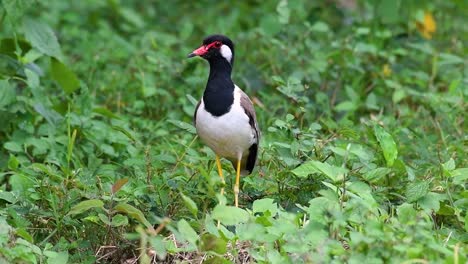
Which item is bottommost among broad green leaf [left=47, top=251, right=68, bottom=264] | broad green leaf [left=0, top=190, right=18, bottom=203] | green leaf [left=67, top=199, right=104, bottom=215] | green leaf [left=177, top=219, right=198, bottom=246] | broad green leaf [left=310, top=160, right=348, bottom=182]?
broad green leaf [left=0, top=190, right=18, bottom=203]

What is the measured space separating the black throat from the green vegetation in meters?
0.16

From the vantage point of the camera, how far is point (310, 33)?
8.43 metres

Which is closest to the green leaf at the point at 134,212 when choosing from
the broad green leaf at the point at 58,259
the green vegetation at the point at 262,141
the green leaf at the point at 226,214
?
the green vegetation at the point at 262,141

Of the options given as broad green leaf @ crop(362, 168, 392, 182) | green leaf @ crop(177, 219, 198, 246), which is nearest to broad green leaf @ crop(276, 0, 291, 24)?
broad green leaf @ crop(362, 168, 392, 182)

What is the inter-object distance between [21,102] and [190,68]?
4.74ft

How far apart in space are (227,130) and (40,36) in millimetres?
1486

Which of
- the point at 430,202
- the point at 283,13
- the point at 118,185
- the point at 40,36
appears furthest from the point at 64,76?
the point at 430,202

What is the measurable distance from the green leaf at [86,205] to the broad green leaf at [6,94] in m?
1.58

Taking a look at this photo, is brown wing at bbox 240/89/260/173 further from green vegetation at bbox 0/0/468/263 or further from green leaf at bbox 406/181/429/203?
green leaf at bbox 406/181/429/203

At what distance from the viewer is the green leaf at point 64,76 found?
6.68 metres

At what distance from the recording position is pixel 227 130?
18.4 ft

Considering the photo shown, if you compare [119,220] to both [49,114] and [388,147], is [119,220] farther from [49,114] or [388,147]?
[49,114]

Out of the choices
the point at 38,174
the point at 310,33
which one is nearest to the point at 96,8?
the point at 310,33

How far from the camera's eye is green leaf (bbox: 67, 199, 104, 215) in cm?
484
